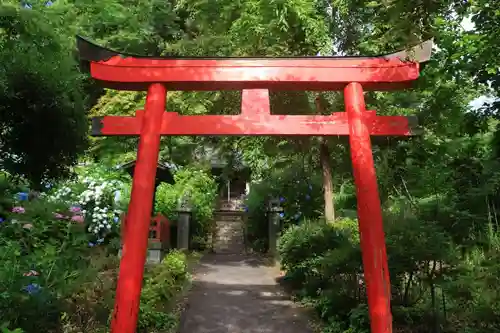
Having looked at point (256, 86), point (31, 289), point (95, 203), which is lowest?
point (31, 289)

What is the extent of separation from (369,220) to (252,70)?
2.80 meters

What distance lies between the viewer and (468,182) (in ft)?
33.5

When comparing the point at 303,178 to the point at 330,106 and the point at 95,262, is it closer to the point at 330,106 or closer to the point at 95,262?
the point at 330,106

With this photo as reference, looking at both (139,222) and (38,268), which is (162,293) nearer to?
(139,222)

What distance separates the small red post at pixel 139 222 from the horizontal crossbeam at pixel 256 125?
0.19m

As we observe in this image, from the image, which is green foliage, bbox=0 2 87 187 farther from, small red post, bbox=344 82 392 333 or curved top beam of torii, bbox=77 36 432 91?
small red post, bbox=344 82 392 333

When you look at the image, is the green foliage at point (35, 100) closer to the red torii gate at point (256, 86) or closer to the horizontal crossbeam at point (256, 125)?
the red torii gate at point (256, 86)

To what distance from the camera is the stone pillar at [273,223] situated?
15.5 meters

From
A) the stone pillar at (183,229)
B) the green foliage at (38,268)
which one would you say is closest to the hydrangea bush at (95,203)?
the green foliage at (38,268)

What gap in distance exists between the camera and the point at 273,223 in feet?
51.3

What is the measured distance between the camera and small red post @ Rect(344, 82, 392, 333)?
5.70 m

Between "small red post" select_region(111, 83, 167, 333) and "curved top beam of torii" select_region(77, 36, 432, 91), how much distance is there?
346mm

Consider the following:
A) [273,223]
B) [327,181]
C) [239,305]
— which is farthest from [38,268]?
[273,223]

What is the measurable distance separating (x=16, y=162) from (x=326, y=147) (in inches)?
303
